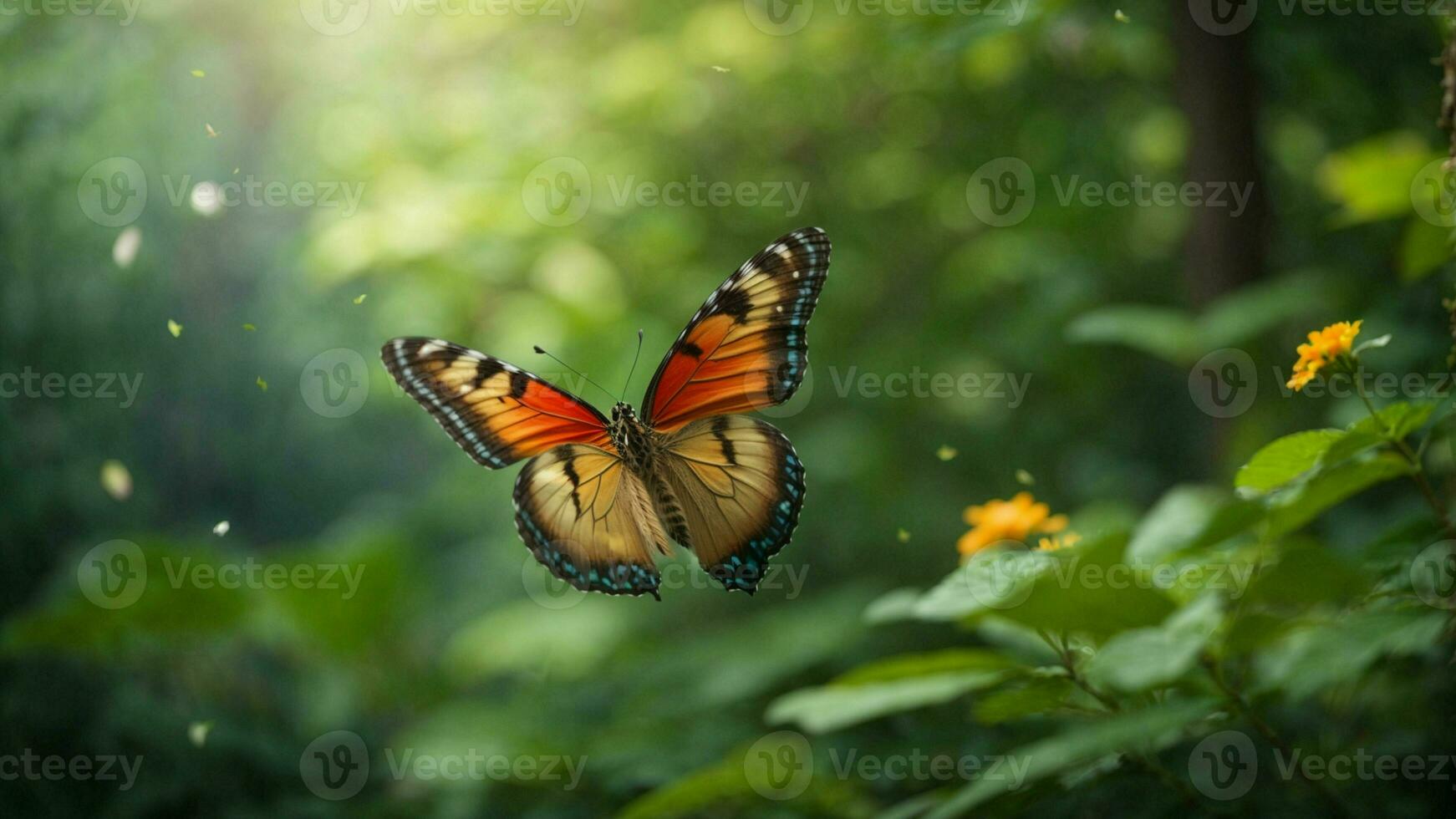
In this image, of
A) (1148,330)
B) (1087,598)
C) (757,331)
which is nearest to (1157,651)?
(1087,598)

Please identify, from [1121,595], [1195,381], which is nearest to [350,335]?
[1195,381]

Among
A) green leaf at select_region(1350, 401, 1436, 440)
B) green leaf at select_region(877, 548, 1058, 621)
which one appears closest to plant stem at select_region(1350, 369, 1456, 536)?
green leaf at select_region(1350, 401, 1436, 440)

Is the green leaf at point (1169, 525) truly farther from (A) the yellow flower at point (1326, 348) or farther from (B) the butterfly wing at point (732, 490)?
(B) the butterfly wing at point (732, 490)

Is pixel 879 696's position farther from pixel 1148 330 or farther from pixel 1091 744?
pixel 1148 330

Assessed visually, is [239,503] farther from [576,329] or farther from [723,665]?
[723,665]

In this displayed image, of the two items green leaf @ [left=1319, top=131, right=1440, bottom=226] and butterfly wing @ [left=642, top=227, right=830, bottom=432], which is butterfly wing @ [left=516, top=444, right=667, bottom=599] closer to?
butterfly wing @ [left=642, top=227, right=830, bottom=432]

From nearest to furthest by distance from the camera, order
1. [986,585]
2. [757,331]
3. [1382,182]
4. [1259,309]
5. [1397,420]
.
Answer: [1397,420] → [986,585] → [757,331] → [1382,182] → [1259,309]

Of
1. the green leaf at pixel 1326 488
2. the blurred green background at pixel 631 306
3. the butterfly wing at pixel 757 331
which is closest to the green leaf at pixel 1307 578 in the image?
the green leaf at pixel 1326 488
